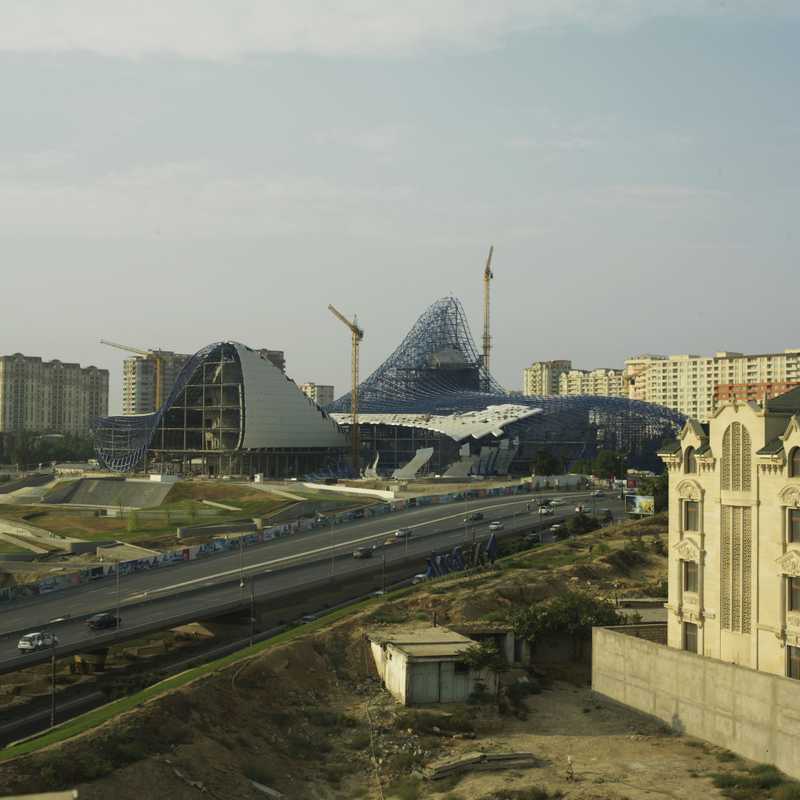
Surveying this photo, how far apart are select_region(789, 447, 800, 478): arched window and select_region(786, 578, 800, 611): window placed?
161 inches

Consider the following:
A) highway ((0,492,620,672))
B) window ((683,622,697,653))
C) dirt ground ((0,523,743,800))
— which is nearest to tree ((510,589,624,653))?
dirt ground ((0,523,743,800))

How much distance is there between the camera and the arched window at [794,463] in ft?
139

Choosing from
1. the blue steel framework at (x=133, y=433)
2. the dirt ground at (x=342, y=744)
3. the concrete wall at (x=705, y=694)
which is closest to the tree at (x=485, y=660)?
the dirt ground at (x=342, y=744)

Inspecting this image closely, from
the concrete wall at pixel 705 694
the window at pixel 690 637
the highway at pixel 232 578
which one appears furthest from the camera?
the highway at pixel 232 578

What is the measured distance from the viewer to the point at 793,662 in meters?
42.1

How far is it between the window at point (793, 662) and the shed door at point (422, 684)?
1560 centimetres

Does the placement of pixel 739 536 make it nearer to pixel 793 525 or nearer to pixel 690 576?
pixel 793 525

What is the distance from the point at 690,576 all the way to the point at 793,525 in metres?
7.08

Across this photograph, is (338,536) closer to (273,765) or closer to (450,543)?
(450,543)

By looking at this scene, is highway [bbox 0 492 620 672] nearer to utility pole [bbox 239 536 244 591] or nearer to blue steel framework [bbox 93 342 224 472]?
utility pole [bbox 239 536 244 591]

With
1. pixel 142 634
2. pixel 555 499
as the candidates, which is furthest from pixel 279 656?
pixel 555 499

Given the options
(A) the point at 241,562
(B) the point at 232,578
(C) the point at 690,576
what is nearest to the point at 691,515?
(C) the point at 690,576

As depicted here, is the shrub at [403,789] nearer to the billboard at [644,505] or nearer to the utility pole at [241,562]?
the utility pole at [241,562]

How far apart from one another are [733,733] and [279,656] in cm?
2152
